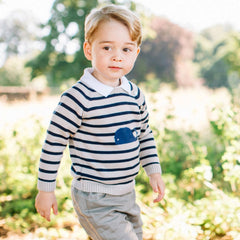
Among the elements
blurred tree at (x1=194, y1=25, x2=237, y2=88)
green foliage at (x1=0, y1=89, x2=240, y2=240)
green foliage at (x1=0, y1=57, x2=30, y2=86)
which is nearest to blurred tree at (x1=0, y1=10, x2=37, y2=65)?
green foliage at (x1=0, y1=57, x2=30, y2=86)

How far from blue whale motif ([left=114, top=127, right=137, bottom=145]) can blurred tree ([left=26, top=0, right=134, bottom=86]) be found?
63.8ft

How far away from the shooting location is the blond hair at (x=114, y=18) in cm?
144

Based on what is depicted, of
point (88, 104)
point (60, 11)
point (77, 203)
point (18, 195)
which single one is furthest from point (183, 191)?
point (60, 11)

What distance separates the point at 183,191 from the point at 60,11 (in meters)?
21.1

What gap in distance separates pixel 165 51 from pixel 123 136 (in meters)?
29.3

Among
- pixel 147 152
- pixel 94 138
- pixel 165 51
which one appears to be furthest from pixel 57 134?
pixel 165 51

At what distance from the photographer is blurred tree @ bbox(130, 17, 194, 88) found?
95.2 ft

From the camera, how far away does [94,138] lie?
1.44 meters

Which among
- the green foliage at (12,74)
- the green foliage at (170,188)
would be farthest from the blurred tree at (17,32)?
the green foliage at (170,188)

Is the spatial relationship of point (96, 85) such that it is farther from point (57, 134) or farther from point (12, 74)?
point (12, 74)

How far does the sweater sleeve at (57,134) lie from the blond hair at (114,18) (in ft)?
1.13

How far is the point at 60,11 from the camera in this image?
21.8 meters

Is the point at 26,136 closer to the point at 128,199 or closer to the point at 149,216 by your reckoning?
the point at 149,216

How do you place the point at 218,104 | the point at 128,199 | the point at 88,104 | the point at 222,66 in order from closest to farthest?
the point at 88,104
the point at 128,199
the point at 218,104
the point at 222,66
